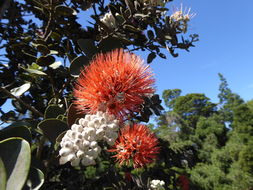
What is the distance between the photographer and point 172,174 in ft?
9.23

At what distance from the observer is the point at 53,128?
859 mm

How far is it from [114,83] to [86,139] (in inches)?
9.8

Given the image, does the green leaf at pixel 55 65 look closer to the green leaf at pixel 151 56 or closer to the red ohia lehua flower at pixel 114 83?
the red ohia lehua flower at pixel 114 83

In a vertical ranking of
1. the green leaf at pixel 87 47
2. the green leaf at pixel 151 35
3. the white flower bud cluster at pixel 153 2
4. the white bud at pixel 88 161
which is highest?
the white flower bud cluster at pixel 153 2

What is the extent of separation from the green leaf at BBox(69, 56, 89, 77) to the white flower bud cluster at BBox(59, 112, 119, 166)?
12.3 inches

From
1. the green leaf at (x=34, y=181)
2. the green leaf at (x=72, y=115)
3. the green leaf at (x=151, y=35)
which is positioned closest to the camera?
the green leaf at (x=34, y=181)

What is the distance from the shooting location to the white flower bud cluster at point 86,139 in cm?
73

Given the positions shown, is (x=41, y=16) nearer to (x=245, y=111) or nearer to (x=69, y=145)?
(x=69, y=145)

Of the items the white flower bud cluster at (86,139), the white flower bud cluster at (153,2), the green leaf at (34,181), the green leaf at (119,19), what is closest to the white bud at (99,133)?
the white flower bud cluster at (86,139)

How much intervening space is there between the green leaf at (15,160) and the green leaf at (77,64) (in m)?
0.50

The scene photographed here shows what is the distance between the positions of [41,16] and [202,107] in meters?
33.5

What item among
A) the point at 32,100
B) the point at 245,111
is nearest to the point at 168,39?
the point at 32,100

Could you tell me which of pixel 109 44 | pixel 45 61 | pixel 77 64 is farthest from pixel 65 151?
pixel 45 61

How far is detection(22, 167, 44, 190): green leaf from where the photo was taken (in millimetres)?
658
